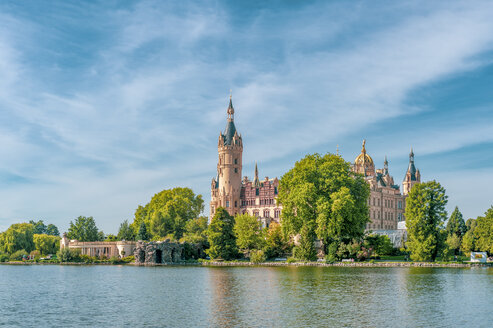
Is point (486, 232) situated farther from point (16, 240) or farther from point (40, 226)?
point (40, 226)

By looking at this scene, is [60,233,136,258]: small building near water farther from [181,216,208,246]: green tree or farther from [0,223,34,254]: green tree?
[0,223,34,254]: green tree

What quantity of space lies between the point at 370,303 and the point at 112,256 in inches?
2880

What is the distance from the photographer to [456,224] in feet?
331

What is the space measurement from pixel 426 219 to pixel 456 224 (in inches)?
1477

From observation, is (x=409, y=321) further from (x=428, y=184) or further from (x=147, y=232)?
(x=147, y=232)

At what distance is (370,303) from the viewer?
102 ft

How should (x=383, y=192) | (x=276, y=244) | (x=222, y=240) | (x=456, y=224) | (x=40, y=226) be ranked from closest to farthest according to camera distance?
(x=222, y=240) → (x=276, y=244) → (x=456, y=224) → (x=383, y=192) → (x=40, y=226)

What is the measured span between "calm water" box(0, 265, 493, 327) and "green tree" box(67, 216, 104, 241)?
6394 cm

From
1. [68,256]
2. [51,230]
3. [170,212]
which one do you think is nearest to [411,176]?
[170,212]

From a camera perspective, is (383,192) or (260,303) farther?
(383,192)

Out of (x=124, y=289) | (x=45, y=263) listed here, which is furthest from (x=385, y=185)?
(x=124, y=289)

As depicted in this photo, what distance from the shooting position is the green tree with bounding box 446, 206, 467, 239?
328 ft

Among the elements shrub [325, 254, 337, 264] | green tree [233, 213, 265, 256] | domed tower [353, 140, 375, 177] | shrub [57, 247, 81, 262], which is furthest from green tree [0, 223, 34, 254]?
domed tower [353, 140, 375, 177]

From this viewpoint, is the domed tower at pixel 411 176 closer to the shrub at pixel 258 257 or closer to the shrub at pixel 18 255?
the shrub at pixel 258 257
